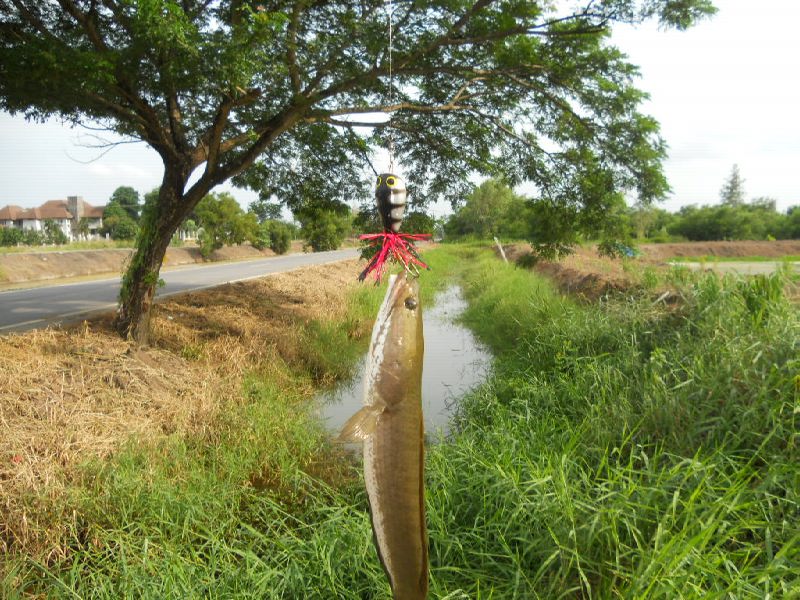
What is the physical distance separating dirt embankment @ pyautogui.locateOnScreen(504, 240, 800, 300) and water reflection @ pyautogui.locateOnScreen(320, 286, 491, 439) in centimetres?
239

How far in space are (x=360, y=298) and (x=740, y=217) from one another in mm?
39317

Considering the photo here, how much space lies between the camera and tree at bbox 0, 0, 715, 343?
5.50m

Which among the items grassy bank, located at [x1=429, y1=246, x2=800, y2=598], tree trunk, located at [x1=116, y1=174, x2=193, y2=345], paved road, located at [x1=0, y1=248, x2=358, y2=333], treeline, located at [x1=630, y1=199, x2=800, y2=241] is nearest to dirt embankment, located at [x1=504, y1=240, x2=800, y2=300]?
grassy bank, located at [x1=429, y1=246, x2=800, y2=598]

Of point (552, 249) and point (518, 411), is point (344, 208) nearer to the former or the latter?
point (552, 249)

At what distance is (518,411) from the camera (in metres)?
5.93

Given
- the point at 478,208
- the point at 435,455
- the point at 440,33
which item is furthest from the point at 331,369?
the point at 478,208

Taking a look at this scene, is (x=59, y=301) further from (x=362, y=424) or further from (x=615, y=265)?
(x=615, y=265)

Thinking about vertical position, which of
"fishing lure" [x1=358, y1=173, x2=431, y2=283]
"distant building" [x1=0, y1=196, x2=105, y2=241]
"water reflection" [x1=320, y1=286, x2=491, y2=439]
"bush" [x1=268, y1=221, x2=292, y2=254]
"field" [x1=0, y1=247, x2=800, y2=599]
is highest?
"distant building" [x1=0, y1=196, x2=105, y2=241]

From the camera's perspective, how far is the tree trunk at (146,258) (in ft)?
24.1

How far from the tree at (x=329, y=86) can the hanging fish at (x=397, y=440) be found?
4.52 m

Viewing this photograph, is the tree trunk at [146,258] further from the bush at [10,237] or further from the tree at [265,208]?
the bush at [10,237]

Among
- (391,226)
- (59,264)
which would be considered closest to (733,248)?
(59,264)

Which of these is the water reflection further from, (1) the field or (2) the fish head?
(2) the fish head

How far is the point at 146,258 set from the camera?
7352mm
